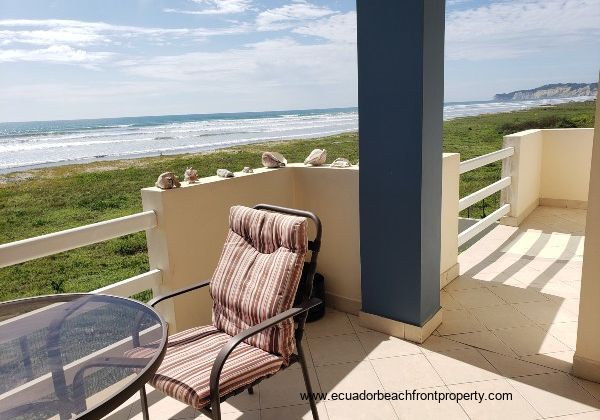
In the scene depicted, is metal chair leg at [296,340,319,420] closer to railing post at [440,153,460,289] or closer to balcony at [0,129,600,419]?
balcony at [0,129,600,419]

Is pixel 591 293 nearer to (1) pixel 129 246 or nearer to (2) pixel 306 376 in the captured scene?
(2) pixel 306 376

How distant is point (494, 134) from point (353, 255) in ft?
75.4

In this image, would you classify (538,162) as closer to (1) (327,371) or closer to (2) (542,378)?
(2) (542,378)

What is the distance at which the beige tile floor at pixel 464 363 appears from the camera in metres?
2.16

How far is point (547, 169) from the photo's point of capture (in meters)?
6.16

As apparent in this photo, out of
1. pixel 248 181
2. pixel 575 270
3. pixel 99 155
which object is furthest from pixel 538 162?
pixel 99 155

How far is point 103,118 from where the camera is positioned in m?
37.8

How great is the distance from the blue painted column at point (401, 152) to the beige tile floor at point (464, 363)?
0.97ft

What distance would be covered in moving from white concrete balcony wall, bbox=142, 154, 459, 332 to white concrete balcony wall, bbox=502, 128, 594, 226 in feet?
6.70

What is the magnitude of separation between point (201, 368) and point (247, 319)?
1.15ft

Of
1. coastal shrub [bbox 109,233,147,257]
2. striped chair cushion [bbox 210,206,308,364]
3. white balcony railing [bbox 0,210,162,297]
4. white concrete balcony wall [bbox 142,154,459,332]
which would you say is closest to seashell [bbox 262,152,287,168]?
white concrete balcony wall [bbox 142,154,459,332]

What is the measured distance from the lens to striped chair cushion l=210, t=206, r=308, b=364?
190 centimetres

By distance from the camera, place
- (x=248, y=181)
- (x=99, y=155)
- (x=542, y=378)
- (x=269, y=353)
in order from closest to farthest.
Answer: (x=269, y=353), (x=542, y=378), (x=248, y=181), (x=99, y=155)

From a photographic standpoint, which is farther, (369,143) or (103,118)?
(103,118)
